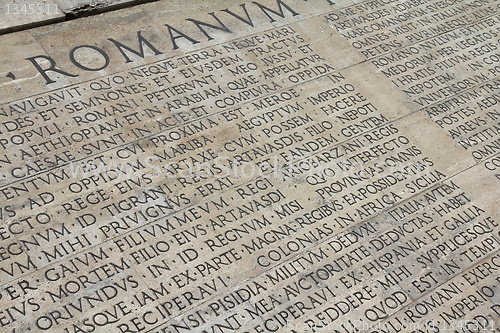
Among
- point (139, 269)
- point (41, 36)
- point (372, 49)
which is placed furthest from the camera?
point (372, 49)

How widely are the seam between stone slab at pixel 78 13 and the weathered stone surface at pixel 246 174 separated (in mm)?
106

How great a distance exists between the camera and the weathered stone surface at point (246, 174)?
5656 millimetres

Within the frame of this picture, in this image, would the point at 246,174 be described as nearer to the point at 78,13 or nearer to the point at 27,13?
the point at 78,13

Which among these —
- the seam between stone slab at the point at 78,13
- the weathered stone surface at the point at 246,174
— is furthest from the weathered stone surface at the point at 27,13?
the weathered stone surface at the point at 246,174

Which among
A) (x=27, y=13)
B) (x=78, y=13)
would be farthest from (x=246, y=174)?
(x=27, y=13)

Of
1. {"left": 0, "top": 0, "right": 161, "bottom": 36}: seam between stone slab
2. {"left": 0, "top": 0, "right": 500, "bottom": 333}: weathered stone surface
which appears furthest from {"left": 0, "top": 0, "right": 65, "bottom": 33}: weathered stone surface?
{"left": 0, "top": 0, "right": 500, "bottom": 333}: weathered stone surface

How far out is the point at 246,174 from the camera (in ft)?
22.0

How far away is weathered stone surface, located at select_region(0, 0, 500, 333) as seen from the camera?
5.66 meters

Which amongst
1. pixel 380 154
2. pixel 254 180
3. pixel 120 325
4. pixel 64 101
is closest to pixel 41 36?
pixel 64 101

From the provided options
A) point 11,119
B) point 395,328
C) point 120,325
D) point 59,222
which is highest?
point 11,119

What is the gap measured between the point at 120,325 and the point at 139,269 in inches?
23.3

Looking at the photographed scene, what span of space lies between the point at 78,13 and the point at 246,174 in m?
3.36

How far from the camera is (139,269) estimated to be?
224 inches

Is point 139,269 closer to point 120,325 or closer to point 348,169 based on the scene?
point 120,325
